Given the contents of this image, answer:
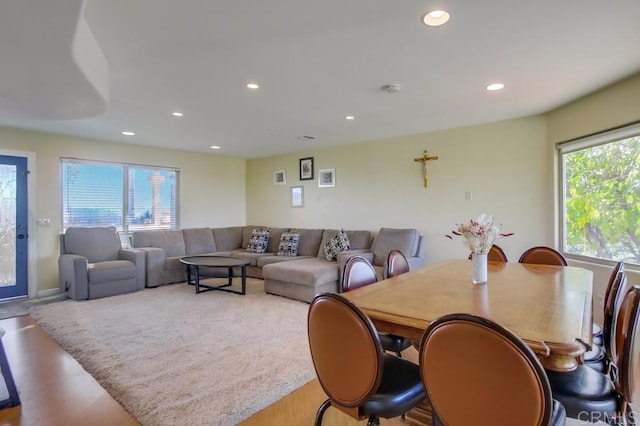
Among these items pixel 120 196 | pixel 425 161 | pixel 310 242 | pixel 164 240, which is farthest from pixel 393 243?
pixel 120 196

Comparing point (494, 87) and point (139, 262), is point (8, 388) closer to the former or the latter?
point (139, 262)

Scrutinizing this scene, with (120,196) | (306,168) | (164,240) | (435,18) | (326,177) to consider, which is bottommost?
(164,240)

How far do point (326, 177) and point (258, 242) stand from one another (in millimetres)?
1751

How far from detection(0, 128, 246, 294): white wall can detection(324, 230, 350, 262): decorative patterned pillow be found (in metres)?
2.93

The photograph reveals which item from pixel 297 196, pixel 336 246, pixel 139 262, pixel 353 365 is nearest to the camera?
pixel 353 365

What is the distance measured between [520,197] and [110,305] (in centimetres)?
532

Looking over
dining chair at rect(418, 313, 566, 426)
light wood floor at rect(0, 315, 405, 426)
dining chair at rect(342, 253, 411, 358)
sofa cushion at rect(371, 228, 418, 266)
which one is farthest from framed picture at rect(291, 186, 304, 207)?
dining chair at rect(418, 313, 566, 426)

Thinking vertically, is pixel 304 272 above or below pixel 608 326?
below

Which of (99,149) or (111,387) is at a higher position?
(99,149)

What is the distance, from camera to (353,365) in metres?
1.27

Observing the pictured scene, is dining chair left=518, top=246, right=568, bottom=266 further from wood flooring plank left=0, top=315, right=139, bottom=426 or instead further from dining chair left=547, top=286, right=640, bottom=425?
wood flooring plank left=0, top=315, right=139, bottom=426

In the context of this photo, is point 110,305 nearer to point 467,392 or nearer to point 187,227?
point 187,227

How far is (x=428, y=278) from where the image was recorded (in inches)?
85.1

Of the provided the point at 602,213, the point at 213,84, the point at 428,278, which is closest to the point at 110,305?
the point at 213,84
